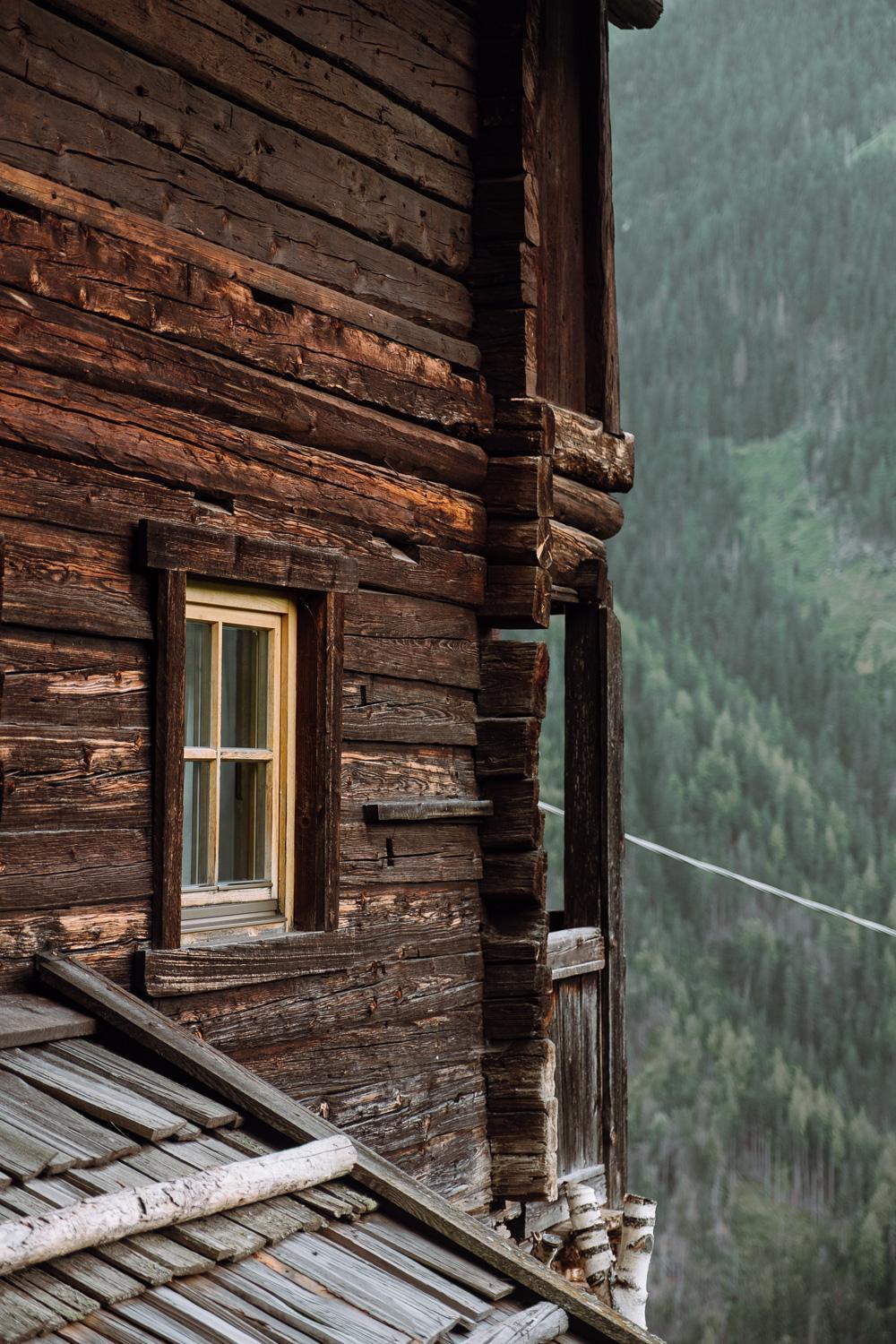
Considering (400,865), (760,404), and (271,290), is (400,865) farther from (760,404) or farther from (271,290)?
(760,404)

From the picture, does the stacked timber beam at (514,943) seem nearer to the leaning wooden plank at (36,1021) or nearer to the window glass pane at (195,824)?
the window glass pane at (195,824)

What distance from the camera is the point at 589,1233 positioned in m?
6.99

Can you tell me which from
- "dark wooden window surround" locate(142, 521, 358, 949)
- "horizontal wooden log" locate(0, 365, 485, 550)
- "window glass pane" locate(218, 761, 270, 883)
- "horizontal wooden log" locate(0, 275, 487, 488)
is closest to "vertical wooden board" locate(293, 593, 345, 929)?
"dark wooden window surround" locate(142, 521, 358, 949)

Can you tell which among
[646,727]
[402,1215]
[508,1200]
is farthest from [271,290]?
[646,727]

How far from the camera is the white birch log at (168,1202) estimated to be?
3.11 meters

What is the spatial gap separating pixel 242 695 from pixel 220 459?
816 mm

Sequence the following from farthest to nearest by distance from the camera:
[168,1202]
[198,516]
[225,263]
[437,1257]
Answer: [225,263], [198,516], [437,1257], [168,1202]

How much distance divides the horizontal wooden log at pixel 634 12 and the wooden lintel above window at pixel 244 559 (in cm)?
414

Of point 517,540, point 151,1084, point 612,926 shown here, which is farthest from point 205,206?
point 612,926

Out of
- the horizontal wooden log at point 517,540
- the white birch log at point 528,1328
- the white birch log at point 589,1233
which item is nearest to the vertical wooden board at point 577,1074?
the white birch log at point 589,1233

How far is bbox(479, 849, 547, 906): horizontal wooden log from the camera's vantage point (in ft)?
20.4

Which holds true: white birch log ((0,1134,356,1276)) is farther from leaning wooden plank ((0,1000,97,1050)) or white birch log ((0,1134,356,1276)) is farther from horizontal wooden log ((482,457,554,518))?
horizontal wooden log ((482,457,554,518))

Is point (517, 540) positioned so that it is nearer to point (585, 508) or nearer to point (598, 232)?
point (585, 508)

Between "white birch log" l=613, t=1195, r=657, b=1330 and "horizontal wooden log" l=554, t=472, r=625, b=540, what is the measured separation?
3.09 meters
